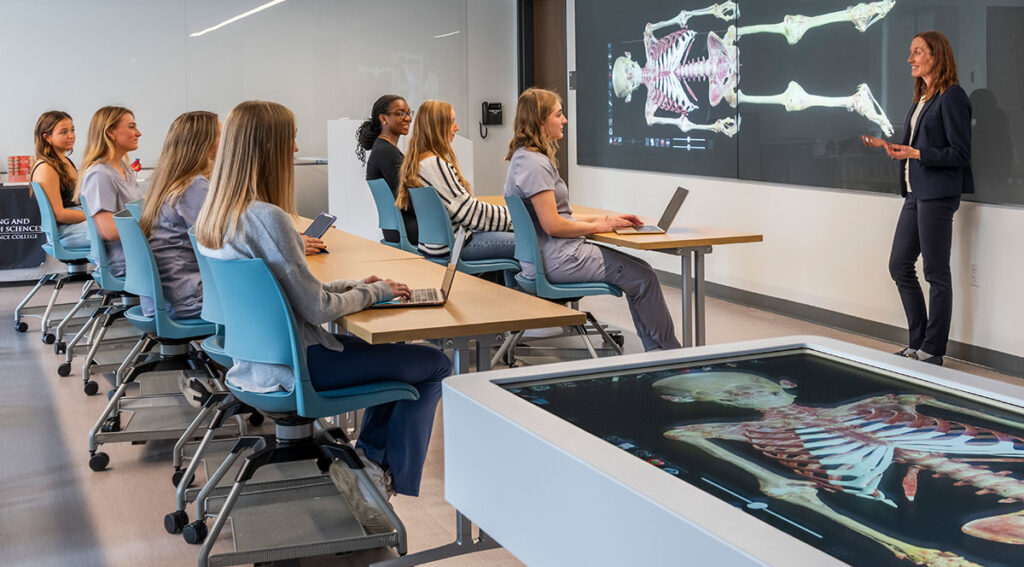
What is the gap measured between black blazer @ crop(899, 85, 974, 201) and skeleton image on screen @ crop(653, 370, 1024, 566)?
3311mm

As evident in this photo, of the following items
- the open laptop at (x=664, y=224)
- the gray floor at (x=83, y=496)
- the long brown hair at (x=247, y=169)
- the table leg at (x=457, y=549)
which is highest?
the long brown hair at (x=247, y=169)

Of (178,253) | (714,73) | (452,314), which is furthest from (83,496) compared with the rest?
(714,73)

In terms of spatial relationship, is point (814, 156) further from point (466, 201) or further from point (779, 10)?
point (466, 201)

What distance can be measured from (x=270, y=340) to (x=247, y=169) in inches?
18.9

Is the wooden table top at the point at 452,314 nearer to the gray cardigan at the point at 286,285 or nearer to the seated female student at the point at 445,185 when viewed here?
the gray cardigan at the point at 286,285

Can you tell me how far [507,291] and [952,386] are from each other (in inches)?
60.7

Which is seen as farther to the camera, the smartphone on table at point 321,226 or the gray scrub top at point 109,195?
the gray scrub top at point 109,195

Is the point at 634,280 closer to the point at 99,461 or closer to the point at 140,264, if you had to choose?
the point at 140,264

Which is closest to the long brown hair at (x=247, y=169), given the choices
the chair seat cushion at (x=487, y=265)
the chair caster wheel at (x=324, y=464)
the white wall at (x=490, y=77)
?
the chair caster wheel at (x=324, y=464)

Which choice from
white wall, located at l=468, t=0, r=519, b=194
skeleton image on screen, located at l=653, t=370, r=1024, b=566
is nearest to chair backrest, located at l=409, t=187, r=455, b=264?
skeleton image on screen, located at l=653, t=370, r=1024, b=566

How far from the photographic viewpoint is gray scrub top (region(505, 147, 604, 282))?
4250 mm

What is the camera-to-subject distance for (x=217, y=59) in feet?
28.3

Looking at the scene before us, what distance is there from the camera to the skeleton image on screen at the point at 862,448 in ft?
3.55

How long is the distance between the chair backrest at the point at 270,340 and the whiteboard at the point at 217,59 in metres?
6.37
